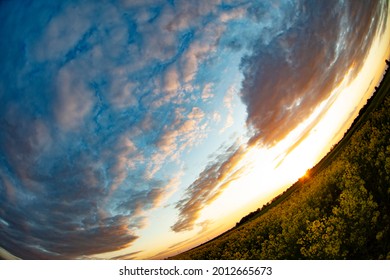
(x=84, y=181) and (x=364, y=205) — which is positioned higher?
(x=84, y=181)

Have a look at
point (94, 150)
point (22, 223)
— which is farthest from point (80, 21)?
point (22, 223)

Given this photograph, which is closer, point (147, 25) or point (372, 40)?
point (147, 25)

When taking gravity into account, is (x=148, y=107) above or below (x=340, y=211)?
A: above

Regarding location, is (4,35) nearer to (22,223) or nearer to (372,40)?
(22,223)

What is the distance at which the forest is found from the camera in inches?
242

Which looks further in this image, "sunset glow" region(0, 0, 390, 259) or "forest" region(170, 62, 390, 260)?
"forest" region(170, 62, 390, 260)

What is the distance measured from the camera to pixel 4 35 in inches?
181

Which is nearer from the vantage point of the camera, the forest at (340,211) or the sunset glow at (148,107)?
the sunset glow at (148,107)

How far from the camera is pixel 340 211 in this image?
6488 mm

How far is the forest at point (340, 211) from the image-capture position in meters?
6.15

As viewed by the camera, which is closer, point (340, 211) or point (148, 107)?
point (148, 107)
